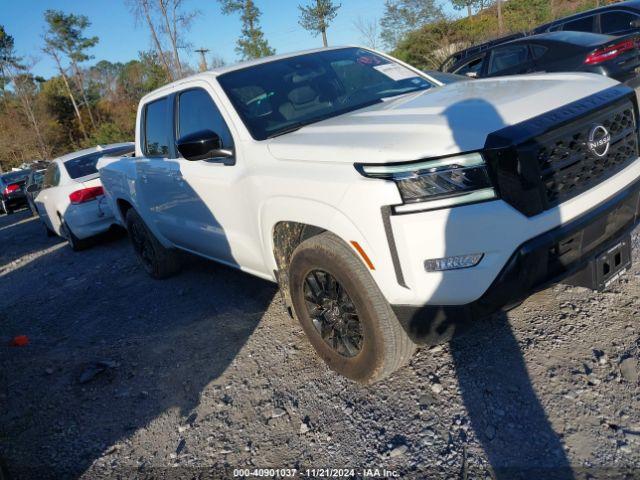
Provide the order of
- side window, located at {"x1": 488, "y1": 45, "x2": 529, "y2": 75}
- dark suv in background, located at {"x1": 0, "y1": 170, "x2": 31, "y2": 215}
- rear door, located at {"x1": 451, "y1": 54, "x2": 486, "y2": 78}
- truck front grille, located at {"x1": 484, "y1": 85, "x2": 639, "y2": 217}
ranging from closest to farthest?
truck front grille, located at {"x1": 484, "y1": 85, "x2": 639, "y2": 217} < side window, located at {"x1": 488, "y1": 45, "x2": 529, "y2": 75} < rear door, located at {"x1": 451, "y1": 54, "x2": 486, "y2": 78} < dark suv in background, located at {"x1": 0, "y1": 170, "x2": 31, "y2": 215}

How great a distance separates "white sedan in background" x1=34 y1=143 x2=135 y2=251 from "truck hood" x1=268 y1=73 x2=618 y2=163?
5.76 metres

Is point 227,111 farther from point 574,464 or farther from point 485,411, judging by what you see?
point 574,464

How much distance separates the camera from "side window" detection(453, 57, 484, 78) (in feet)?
30.2

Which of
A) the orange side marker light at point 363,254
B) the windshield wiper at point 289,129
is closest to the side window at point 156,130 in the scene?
the windshield wiper at point 289,129

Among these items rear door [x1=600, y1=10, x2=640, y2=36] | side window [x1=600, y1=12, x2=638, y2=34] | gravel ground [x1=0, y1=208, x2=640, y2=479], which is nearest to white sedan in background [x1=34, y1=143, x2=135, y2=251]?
gravel ground [x1=0, y1=208, x2=640, y2=479]

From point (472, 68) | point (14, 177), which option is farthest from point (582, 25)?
point (14, 177)

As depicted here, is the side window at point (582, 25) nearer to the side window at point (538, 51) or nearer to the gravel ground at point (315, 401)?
the side window at point (538, 51)

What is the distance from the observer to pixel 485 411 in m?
2.49

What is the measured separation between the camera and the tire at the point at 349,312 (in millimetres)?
2492

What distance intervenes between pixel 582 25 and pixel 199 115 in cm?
1020

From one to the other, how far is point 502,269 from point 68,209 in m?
7.39

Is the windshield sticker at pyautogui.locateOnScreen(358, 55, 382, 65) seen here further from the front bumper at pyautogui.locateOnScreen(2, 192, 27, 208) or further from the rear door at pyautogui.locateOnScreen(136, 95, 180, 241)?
the front bumper at pyautogui.locateOnScreen(2, 192, 27, 208)

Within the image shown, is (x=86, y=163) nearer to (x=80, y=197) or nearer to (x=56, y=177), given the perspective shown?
(x=56, y=177)

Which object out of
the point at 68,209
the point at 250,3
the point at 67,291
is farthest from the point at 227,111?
the point at 250,3
